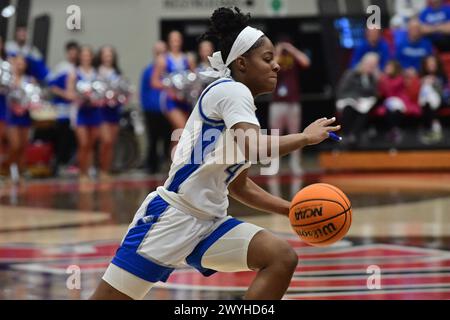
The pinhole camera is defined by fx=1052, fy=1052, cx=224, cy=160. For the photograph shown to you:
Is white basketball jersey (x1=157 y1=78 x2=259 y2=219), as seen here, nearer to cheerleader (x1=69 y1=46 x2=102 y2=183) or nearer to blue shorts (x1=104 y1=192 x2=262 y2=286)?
blue shorts (x1=104 y1=192 x2=262 y2=286)

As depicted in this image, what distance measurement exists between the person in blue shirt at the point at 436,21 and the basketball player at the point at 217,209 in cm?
1405

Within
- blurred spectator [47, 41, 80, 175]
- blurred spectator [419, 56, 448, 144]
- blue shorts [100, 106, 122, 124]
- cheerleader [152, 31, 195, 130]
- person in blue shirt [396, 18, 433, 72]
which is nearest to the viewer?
cheerleader [152, 31, 195, 130]

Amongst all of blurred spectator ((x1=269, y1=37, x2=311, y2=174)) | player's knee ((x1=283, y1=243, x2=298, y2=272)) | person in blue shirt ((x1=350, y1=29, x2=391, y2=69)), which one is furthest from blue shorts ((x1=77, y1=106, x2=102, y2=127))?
player's knee ((x1=283, y1=243, x2=298, y2=272))

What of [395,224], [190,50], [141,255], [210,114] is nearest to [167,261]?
[141,255]

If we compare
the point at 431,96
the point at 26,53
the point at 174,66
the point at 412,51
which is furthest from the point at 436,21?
the point at 26,53

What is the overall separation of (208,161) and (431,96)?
13.5 meters

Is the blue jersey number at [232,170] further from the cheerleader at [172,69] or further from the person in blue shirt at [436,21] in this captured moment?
the person in blue shirt at [436,21]

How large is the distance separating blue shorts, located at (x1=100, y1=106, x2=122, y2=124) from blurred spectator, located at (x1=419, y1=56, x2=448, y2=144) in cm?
522

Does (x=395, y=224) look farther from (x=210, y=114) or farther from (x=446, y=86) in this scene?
(x=446, y=86)

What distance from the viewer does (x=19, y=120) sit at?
55.4ft

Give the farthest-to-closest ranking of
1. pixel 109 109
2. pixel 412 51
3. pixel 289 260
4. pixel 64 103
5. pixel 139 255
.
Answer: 1. pixel 64 103
2. pixel 412 51
3. pixel 109 109
4. pixel 139 255
5. pixel 289 260

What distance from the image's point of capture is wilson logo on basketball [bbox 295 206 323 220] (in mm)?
5297

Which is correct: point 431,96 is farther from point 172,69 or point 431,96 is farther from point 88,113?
point 88,113

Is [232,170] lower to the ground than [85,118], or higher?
lower
